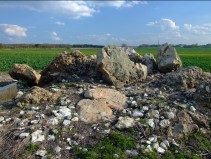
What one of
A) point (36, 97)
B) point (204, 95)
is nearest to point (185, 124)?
point (204, 95)

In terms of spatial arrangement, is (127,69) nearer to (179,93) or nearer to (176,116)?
(179,93)

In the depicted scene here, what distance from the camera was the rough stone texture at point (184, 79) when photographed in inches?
371

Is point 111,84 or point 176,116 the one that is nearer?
point 176,116

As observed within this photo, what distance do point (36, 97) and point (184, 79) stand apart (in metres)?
4.07

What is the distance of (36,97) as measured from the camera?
7.96m

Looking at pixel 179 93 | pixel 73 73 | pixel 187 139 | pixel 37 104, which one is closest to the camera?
pixel 187 139

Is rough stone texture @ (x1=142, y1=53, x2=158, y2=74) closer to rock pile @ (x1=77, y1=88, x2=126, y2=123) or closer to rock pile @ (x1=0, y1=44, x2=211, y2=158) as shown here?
rock pile @ (x1=0, y1=44, x2=211, y2=158)

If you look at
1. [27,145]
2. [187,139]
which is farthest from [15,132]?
[187,139]

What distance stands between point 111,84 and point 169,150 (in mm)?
3527

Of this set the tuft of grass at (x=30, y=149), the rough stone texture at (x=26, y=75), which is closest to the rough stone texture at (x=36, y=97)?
the tuft of grass at (x=30, y=149)

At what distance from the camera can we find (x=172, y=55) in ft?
36.5

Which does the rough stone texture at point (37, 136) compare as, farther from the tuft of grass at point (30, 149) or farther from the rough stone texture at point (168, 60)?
the rough stone texture at point (168, 60)

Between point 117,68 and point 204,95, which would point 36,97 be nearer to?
point 117,68

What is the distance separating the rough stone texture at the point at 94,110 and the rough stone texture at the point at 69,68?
103 inches
